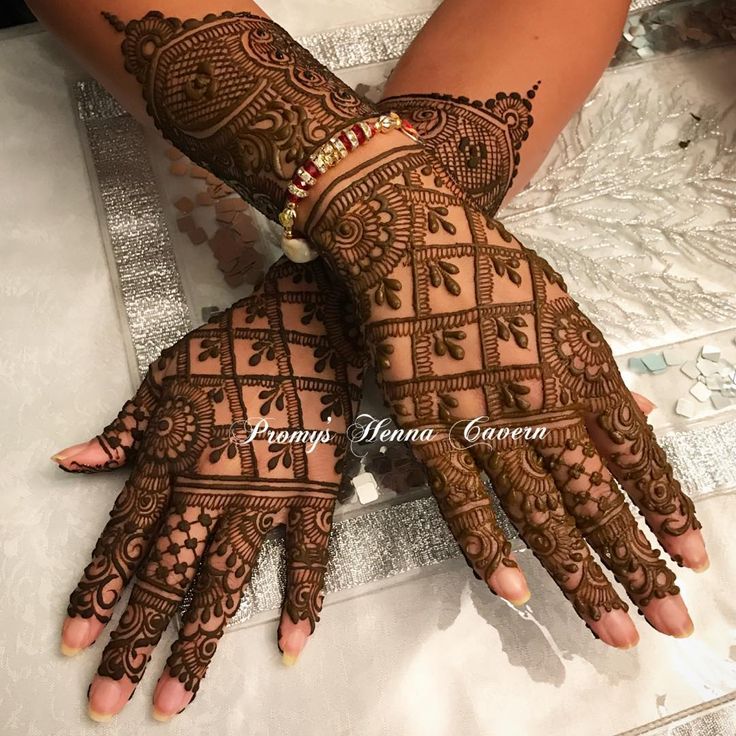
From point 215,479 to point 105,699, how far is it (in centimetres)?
26

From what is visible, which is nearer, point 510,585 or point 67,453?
point 510,585

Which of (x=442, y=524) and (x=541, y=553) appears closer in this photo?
(x=541, y=553)

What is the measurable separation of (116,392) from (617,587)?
67 centimetres

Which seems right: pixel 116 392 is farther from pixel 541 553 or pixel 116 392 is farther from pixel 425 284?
pixel 541 553

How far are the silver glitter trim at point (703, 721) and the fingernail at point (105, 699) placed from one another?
0.58 metres

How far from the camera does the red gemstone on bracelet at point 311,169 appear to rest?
0.73 m

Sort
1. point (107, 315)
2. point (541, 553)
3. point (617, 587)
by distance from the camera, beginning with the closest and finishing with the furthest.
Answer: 1. point (541, 553)
2. point (617, 587)
3. point (107, 315)

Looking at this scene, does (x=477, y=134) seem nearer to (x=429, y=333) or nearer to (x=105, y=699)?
(x=429, y=333)

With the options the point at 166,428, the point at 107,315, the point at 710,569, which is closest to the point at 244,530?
the point at 166,428

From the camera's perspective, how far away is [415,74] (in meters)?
0.95

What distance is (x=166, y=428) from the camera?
31.4 inches

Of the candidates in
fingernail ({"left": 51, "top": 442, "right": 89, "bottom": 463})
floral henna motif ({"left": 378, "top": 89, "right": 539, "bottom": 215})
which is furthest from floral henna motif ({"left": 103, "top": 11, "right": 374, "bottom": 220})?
fingernail ({"left": 51, "top": 442, "right": 89, "bottom": 463})

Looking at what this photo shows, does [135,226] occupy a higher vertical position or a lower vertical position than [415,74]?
lower

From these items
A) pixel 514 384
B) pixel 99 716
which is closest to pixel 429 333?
pixel 514 384
